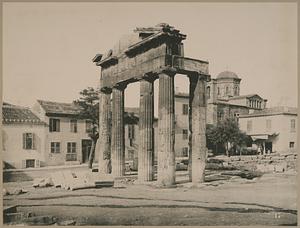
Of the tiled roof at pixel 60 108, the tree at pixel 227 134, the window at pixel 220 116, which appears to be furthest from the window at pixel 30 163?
the window at pixel 220 116

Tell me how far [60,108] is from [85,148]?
297 centimetres

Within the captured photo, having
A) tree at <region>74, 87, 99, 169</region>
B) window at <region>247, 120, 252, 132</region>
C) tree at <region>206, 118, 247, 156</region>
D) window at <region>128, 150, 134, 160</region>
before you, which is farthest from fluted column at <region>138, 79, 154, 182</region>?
window at <region>128, 150, 134, 160</region>

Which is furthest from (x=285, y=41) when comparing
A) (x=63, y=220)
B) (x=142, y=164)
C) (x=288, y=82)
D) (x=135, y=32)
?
(x=63, y=220)

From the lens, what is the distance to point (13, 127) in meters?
10.4

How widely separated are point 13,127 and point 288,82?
276 inches

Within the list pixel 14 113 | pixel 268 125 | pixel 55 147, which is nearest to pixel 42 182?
pixel 55 147

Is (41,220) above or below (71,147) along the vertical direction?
below

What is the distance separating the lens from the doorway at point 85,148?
13.9 m

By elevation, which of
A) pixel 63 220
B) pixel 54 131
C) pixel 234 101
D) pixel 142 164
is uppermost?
pixel 234 101

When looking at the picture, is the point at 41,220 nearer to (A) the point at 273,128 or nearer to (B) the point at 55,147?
(B) the point at 55,147

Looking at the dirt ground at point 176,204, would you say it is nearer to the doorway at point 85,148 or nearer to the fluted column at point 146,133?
the fluted column at point 146,133

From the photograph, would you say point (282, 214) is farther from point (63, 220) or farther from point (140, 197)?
point (63, 220)

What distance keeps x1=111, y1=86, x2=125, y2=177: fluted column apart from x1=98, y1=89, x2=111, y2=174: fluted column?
1.79ft

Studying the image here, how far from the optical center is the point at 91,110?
13461mm
